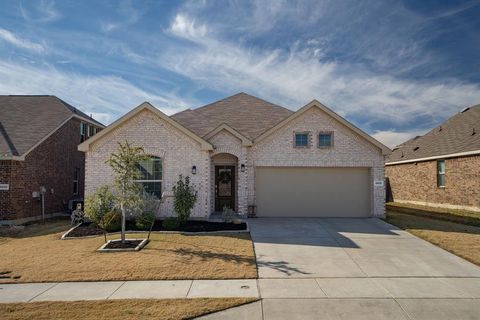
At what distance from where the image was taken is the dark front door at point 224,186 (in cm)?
1614

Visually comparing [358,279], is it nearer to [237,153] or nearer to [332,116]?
[237,153]

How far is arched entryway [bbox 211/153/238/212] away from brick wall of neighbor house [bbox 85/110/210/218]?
2160 millimetres

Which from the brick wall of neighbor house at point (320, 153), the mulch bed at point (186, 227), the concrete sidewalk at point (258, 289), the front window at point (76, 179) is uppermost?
the brick wall of neighbor house at point (320, 153)

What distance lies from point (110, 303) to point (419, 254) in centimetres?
793

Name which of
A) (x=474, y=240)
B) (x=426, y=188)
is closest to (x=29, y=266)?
(x=474, y=240)

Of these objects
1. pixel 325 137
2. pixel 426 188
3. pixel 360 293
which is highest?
pixel 325 137

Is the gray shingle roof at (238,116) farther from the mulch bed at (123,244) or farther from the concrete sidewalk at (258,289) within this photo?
the concrete sidewalk at (258,289)

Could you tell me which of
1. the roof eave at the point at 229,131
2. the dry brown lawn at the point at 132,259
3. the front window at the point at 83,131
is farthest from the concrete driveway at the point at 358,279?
the front window at the point at 83,131

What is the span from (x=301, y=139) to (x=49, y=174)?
12833mm

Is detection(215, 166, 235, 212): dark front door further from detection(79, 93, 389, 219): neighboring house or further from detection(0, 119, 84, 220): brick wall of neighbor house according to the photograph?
detection(0, 119, 84, 220): brick wall of neighbor house

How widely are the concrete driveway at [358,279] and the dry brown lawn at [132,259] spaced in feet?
2.69

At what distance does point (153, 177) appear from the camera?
45.7ft

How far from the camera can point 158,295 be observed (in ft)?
20.1

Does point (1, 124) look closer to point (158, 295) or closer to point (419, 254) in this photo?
point (158, 295)
